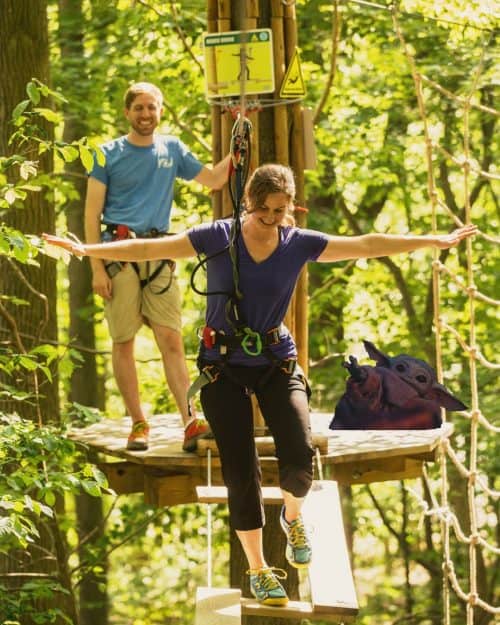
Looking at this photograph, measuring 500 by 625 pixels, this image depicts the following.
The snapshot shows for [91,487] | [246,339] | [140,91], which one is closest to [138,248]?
[246,339]

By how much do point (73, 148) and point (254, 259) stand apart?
2.71 feet

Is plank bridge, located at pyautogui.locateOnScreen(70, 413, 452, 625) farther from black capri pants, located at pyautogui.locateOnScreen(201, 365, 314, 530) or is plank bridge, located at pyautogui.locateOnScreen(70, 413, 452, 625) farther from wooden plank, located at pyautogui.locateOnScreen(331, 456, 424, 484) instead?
black capri pants, located at pyautogui.locateOnScreen(201, 365, 314, 530)

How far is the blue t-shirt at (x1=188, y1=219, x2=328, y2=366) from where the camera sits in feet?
12.6

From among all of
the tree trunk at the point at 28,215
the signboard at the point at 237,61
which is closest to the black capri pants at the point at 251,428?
→ the signboard at the point at 237,61

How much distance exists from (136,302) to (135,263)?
18 centimetres

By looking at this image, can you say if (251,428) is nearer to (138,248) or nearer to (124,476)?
(138,248)

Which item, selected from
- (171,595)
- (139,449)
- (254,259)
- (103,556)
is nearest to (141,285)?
(139,449)

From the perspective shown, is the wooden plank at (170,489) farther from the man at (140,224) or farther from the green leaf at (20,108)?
the green leaf at (20,108)

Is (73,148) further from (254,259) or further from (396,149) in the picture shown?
(396,149)

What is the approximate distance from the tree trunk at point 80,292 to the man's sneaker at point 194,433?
14.0 ft

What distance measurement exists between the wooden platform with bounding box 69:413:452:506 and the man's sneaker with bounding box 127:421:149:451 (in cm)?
4

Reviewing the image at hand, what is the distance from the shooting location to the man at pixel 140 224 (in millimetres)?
5230

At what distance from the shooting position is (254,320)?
12.7ft

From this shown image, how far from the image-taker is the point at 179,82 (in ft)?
32.7
